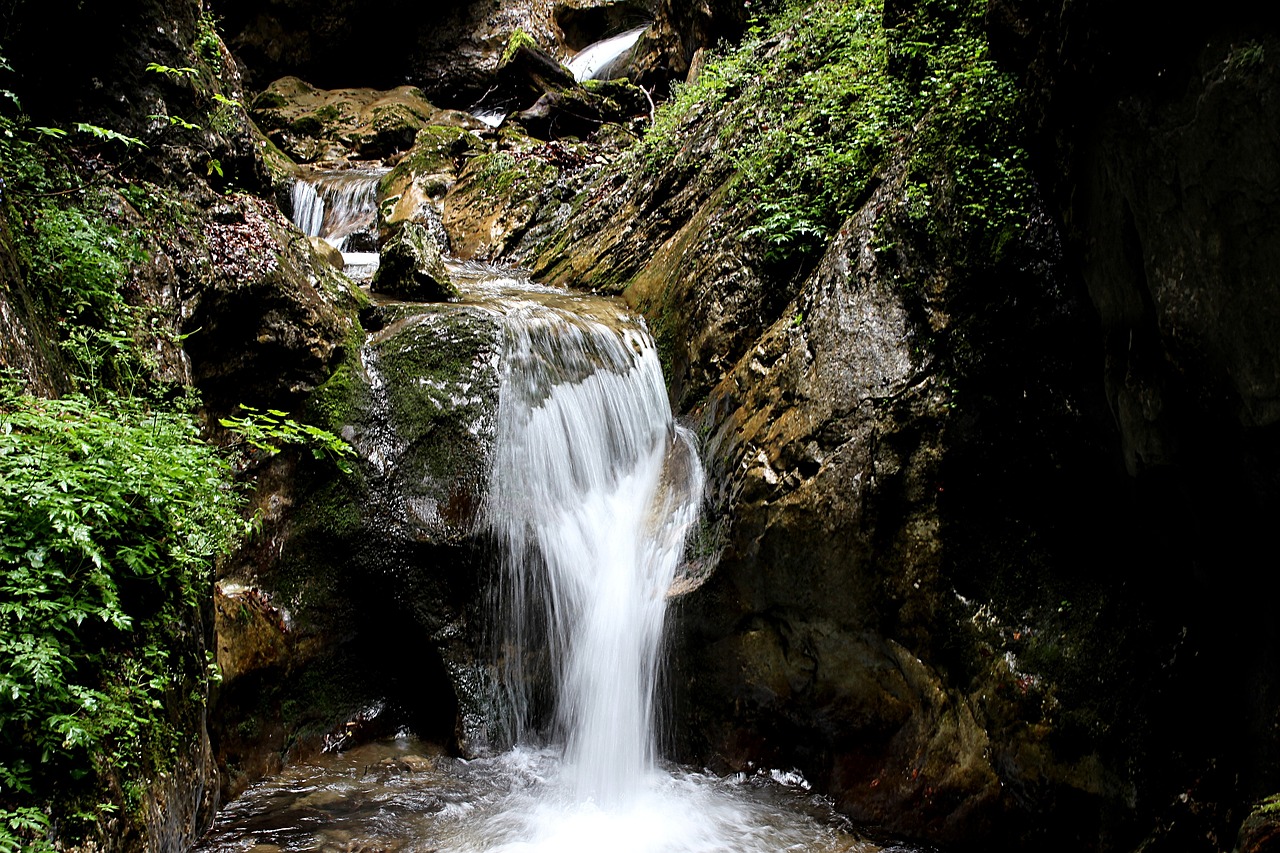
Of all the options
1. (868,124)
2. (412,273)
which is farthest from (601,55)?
(868,124)

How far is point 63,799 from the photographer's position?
2637mm

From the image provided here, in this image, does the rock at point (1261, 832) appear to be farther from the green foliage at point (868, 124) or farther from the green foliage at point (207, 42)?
the green foliage at point (207, 42)

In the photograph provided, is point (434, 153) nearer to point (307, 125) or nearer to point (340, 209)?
point (340, 209)

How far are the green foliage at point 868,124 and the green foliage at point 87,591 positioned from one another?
180 inches

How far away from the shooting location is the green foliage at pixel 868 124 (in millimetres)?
4793

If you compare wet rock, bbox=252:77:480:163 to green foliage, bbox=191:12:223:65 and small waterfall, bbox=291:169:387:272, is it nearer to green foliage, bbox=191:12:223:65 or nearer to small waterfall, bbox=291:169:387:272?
small waterfall, bbox=291:169:387:272

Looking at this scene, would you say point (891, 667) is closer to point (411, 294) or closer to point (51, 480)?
point (51, 480)

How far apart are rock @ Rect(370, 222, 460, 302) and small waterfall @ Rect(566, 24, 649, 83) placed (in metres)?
12.2

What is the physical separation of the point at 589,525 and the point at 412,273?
3.47m

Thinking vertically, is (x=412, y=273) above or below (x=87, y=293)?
above

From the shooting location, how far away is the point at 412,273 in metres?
7.74

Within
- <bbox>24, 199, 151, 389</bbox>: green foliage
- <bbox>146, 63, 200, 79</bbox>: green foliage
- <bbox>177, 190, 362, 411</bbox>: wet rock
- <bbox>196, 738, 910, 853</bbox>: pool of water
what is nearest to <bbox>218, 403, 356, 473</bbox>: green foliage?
<bbox>177, 190, 362, 411</bbox>: wet rock

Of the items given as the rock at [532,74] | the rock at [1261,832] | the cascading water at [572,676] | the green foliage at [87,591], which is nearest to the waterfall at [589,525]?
the cascading water at [572,676]

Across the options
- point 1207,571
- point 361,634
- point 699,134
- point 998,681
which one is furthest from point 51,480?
point 699,134
